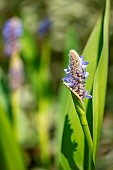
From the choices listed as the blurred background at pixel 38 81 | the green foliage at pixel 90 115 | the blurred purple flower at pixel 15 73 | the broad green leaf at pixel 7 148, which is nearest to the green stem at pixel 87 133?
the green foliage at pixel 90 115

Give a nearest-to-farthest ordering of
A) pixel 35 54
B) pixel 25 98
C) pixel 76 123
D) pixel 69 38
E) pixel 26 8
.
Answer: pixel 76 123
pixel 69 38
pixel 35 54
pixel 25 98
pixel 26 8

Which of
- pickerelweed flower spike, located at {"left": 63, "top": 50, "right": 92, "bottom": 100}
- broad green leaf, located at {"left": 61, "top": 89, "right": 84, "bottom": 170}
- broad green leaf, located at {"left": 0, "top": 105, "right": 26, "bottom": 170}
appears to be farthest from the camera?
broad green leaf, located at {"left": 0, "top": 105, "right": 26, "bottom": 170}

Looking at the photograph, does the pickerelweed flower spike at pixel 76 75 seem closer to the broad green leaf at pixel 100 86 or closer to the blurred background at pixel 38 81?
the broad green leaf at pixel 100 86

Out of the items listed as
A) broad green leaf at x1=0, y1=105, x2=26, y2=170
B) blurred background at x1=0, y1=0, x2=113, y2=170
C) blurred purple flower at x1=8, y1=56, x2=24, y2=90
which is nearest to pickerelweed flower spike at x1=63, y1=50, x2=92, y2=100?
blurred background at x1=0, y1=0, x2=113, y2=170

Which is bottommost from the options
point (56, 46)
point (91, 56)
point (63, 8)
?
point (91, 56)

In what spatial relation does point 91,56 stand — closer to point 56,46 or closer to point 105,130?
point 105,130

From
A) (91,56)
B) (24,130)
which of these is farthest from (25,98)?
(91,56)

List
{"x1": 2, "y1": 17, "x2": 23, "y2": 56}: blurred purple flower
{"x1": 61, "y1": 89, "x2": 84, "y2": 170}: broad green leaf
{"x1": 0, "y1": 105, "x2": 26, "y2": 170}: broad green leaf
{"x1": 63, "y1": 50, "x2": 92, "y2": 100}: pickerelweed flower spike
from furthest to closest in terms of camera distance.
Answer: {"x1": 2, "y1": 17, "x2": 23, "y2": 56}: blurred purple flower, {"x1": 0, "y1": 105, "x2": 26, "y2": 170}: broad green leaf, {"x1": 61, "y1": 89, "x2": 84, "y2": 170}: broad green leaf, {"x1": 63, "y1": 50, "x2": 92, "y2": 100}: pickerelweed flower spike

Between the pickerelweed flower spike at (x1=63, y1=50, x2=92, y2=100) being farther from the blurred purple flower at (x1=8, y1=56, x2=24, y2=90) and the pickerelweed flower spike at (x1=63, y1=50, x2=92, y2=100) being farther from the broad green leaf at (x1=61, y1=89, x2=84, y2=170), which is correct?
the blurred purple flower at (x1=8, y1=56, x2=24, y2=90)
